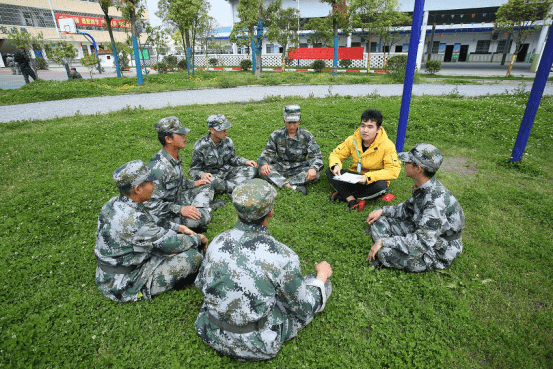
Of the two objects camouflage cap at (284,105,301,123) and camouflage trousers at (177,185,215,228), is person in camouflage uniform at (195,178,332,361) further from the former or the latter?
camouflage cap at (284,105,301,123)

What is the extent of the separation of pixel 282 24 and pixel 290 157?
31.3 metres

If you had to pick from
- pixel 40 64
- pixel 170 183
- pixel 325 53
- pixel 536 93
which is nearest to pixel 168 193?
pixel 170 183

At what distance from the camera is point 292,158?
20.4 feet

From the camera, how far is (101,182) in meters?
6.29

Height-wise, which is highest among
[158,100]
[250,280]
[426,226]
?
[250,280]

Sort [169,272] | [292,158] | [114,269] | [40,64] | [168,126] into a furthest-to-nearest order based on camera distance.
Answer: [40,64], [292,158], [168,126], [169,272], [114,269]

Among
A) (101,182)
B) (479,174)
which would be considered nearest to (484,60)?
(479,174)

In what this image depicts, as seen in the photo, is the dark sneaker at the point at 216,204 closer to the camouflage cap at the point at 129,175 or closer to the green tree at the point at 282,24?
the camouflage cap at the point at 129,175

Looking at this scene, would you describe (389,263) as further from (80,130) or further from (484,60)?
(484,60)

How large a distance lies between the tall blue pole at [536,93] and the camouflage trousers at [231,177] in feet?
18.8

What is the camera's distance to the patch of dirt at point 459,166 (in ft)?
21.7

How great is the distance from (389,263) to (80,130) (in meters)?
9.78

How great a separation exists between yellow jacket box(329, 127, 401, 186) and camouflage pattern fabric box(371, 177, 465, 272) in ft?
3.37

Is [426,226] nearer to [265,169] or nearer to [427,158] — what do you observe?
[427,158]
